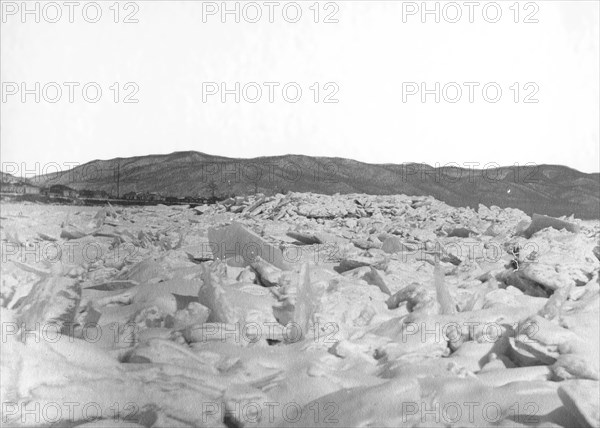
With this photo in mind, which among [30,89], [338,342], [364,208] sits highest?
[30,89]

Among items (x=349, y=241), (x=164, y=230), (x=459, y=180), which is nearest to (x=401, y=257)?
(x=349, y=241)

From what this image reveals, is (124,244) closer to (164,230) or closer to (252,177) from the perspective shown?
(164,230)

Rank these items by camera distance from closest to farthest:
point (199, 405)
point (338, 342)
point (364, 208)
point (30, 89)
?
point (199, 405)
point (338, 342)
point (30, 89)
point (364, 208)

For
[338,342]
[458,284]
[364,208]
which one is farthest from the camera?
[364,208]

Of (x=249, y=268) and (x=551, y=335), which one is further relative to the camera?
(x=249, y=268)

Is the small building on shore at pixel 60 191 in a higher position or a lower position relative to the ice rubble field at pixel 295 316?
higher

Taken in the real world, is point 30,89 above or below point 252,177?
above
